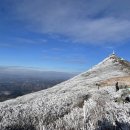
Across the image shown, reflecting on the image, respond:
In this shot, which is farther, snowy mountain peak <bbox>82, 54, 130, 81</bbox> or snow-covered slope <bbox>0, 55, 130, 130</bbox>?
snowy mountain peak <bbox>82, 54, 130, 81</bbox>

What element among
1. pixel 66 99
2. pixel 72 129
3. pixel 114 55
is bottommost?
pixel 72 129

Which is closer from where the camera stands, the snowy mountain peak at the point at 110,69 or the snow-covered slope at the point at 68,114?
the snow-covered slope at the point at 68,114

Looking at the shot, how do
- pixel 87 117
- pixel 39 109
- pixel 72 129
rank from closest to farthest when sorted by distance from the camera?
pixel 72 129 < pixel 87 117 < pixel 39 109

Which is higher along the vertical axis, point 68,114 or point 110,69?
point 110,69

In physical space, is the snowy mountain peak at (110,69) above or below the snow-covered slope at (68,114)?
above

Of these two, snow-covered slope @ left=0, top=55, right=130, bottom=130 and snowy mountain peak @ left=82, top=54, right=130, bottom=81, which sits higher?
snowy mountain peak @ left=82, top=54, right=130, bottom=81

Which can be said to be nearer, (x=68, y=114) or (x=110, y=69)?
(x=68, y=114)

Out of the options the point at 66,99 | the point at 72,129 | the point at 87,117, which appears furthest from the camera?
the point at 66,99

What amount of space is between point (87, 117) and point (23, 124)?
5.51 meters

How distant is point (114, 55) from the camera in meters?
63.7

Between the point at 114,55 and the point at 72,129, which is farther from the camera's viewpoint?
the point at 114,55

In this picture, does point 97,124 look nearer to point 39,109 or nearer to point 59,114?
point 59,114

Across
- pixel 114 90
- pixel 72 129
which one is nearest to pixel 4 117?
pixel 72 129

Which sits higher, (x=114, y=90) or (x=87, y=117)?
(x=114, y=90)
